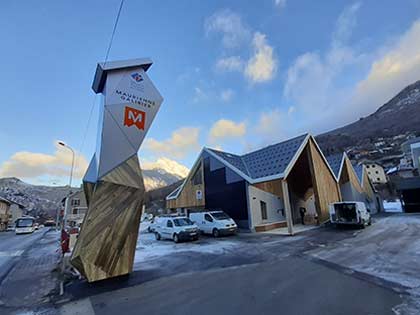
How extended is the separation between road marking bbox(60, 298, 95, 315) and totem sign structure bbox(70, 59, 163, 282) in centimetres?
116

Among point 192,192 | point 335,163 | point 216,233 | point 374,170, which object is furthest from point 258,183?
point 374,170

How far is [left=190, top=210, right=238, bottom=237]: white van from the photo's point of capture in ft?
57.2

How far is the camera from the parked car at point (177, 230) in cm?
1596

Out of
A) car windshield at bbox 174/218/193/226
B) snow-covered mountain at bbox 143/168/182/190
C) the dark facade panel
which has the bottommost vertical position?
car windshield at bbox 174/218/193/226

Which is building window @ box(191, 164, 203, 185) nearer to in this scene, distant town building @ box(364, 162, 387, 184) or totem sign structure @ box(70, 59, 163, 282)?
totem sign structure @ box(70, 59, 163, 282)

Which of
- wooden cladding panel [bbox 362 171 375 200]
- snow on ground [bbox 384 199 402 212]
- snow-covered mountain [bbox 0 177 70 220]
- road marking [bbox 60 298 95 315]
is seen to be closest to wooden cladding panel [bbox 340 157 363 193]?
wooden cladding panel [bbox 362 171 375 200]

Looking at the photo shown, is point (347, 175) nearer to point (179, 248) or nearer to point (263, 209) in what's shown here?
point (263, 209)

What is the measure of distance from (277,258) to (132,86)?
8631mm

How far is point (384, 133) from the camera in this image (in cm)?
8700

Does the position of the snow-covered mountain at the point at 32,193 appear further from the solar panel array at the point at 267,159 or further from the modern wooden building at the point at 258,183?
the solar panel array at the point at 267,159

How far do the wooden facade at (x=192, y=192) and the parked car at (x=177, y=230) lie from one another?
6744 mm

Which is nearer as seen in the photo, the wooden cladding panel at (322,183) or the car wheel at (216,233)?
the car wheel at (216,233)

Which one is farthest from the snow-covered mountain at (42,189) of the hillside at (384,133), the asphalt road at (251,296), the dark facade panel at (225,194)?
the asphalt road at (251,296)

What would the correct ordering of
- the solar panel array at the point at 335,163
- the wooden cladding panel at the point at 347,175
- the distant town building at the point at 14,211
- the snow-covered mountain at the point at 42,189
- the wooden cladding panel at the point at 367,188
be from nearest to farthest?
1. the solar panel array at the point at 335,163
2. the wooden cladding panel at the point at 347,175
3. the wooden cladding panel at the point at 367,188
4. the distant town building at the point at 14,211
5. the snow-covered mountain at the point at 42,189
